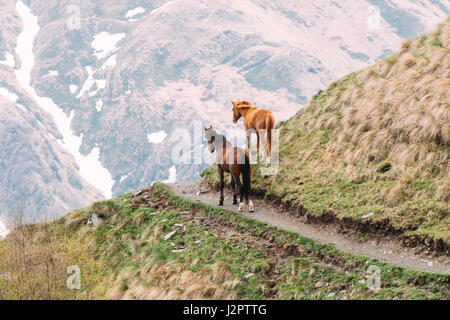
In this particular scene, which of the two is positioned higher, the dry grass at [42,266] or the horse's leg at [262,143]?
the horse's leg at [262,143]

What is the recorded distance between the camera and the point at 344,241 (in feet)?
48.7

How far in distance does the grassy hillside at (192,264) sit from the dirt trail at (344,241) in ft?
2.23

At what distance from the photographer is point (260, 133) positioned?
70.2 feet

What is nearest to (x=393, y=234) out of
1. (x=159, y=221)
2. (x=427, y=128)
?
(x=427, y=128)

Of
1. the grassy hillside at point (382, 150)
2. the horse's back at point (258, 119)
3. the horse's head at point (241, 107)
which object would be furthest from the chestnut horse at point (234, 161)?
the horse's head at point (241, 107)

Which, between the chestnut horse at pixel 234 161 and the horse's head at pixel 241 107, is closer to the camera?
the chestnut horse at pixel 234 161

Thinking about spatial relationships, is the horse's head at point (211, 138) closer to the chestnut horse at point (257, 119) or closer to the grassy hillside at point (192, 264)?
the grassy hillside at point (192, 264)

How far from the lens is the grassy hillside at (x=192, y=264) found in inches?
482

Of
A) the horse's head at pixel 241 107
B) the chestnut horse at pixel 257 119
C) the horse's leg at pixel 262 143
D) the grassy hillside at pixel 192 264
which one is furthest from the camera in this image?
the horse's head at pixel 241 107

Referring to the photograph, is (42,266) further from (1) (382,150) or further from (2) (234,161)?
(1) (382,150)

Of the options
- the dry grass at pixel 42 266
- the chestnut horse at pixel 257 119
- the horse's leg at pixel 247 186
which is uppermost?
the chestnut horse at pixel 257 119

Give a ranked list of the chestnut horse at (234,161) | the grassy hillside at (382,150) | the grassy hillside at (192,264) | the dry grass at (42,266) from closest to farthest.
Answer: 1. the grassy hillside at (192,264)
2. the dry grass at (42,266)
3. the grassy hillside at (382,150)
4. the chestnut horse at (234,161)

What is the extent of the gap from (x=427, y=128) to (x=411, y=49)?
934 centimetres
